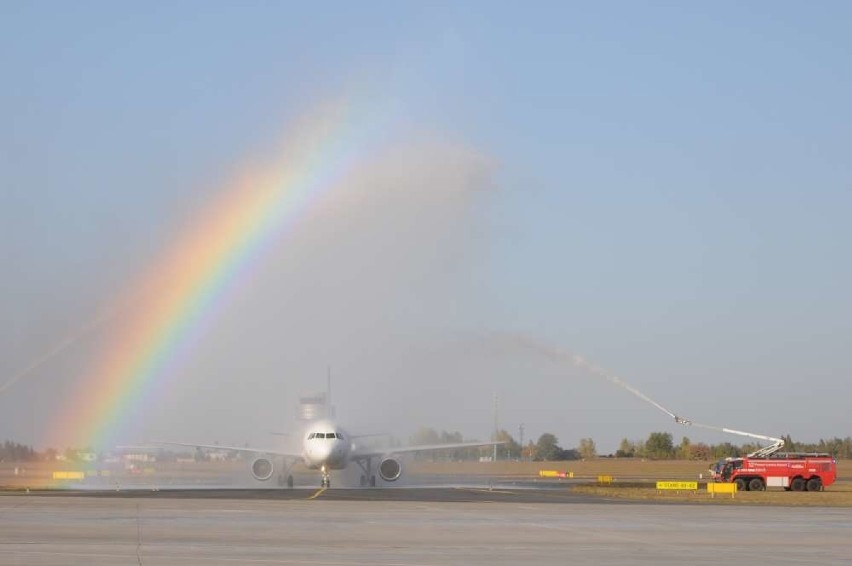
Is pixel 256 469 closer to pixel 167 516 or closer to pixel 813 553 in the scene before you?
pixel 167 516

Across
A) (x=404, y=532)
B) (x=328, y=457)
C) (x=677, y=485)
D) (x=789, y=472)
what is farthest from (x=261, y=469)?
(x=404, y=532)

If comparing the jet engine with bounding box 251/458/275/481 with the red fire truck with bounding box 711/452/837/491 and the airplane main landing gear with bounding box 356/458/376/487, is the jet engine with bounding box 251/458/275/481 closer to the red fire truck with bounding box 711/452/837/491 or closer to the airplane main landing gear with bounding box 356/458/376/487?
the airplane main landing gear with bounding box 356/458/376/487

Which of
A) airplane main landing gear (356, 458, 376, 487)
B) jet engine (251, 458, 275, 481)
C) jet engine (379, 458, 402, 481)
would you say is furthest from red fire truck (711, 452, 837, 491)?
jet engine (251, 458, 275, 481)

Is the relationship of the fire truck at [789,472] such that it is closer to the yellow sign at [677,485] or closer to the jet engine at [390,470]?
the yellow sign at [677,485]

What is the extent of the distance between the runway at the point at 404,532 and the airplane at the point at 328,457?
986 inches

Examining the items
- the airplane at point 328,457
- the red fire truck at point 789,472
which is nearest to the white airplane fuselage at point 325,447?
the airplane at point 328,457

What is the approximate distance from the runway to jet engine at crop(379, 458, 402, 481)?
28097 millimetres

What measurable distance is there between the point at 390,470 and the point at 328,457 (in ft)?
17.8

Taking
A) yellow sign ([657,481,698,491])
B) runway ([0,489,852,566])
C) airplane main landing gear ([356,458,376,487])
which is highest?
airplane main landing gear ([356,458,376,487])

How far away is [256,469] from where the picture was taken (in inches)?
3292

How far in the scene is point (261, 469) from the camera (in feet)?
275

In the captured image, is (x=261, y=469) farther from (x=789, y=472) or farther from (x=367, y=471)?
(x=789, y=472)

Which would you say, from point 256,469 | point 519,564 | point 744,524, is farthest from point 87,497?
point 519,564

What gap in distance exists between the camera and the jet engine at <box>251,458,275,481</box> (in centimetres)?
8344
